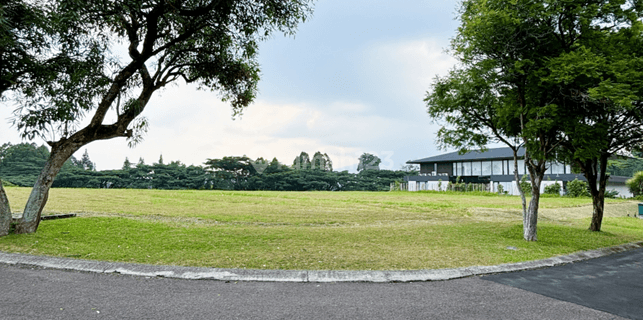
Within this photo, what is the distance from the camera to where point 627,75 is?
8320 millimetres

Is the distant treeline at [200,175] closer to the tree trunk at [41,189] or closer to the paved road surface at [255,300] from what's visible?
the tree trunk at [41,189]

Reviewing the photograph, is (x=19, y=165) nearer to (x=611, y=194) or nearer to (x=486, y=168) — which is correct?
(x=486, y=168)

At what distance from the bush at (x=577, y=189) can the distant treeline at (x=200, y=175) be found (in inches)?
1254

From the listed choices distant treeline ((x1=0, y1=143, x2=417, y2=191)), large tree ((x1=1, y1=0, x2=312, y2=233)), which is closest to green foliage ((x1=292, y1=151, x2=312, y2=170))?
distant treeline ((x1=0, y1=143, x2=417, y2=191))

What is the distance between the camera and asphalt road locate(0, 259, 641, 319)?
12.8 feet

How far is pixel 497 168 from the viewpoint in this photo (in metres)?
45.1

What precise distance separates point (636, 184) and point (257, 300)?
4690 centimetres

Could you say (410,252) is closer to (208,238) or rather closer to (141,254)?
(208,238)

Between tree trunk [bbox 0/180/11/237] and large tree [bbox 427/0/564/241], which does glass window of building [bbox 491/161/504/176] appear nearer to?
large tree [bbox 427/0/564/241]

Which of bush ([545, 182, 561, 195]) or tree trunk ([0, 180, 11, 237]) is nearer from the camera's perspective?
tree trunk ([0, 180, 11, 237])

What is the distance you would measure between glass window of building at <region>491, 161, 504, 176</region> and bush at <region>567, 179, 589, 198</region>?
894 cm

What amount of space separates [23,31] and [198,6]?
14.2 feet

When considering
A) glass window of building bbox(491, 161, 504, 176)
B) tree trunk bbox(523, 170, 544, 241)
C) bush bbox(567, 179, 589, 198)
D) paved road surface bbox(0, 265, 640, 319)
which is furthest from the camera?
glass window of building bbox(491, 161, 504, 176)

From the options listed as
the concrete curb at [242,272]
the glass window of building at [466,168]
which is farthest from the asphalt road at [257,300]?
the glass window of building at [466,168]
